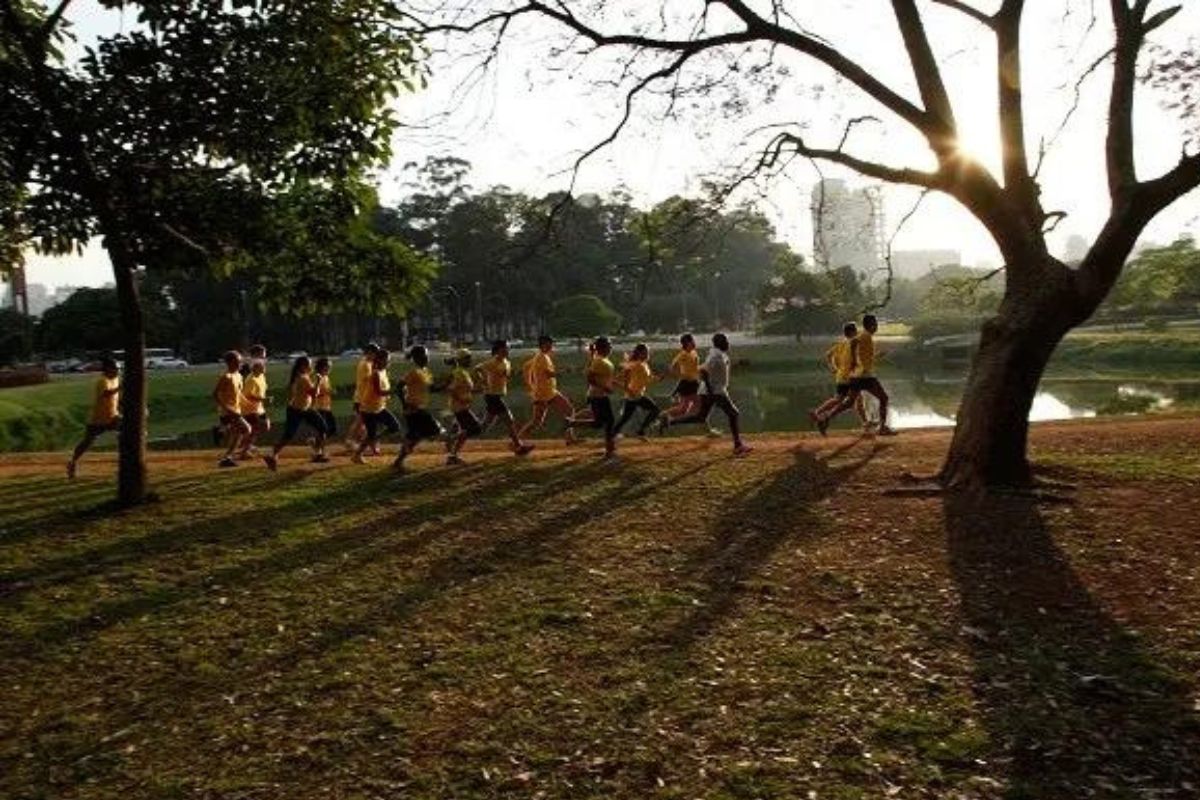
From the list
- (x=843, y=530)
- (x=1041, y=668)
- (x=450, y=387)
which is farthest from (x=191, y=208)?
(x=1041, y=668)

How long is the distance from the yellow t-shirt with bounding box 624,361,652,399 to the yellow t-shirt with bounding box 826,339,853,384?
3181mm

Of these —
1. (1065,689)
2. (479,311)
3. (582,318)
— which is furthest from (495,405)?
(479,311)

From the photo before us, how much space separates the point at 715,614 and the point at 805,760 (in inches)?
88.9

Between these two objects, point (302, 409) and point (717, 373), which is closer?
point (717, 373)

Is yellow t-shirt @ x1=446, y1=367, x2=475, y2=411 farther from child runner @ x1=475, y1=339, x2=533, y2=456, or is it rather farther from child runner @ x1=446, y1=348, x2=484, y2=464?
child runner @ x1=475, y1=339, x2=533, y2=456

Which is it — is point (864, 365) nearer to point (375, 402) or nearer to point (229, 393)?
point (375, 402)

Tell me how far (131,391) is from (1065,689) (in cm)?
931

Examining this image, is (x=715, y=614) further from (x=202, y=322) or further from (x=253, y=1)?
(x=202, y=322)

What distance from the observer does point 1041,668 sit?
619cm

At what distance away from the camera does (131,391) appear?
10.5 meters

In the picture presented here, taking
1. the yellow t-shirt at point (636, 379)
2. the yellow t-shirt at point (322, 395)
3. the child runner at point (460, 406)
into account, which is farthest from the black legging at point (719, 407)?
the yellow t-shirt at point (322, 395)

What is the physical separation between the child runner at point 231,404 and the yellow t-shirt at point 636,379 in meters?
6.20

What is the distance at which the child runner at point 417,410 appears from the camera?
1371 centimetres

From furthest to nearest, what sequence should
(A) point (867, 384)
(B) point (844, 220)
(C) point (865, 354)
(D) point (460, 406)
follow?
(A) point (867, 384)
(C) point (865, 354)
(D) point (460, 406)
(B) point (844, 220)
